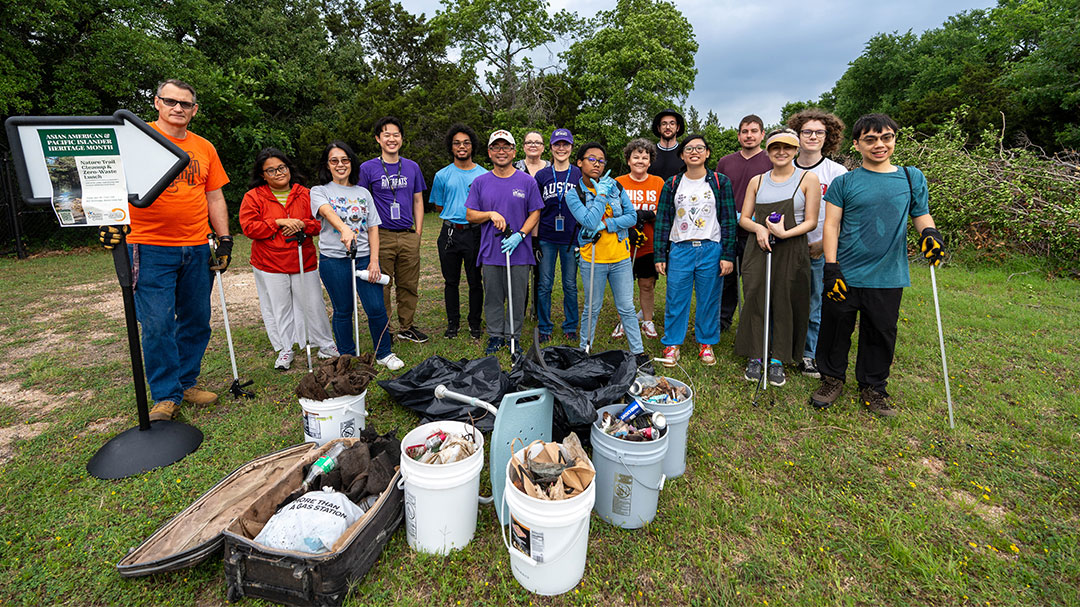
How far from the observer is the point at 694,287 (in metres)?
4.56

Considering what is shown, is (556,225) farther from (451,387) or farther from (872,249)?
(872,249)

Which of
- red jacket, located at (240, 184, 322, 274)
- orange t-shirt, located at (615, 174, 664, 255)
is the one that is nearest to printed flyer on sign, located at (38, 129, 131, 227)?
red jacket, located at (240, 184, 322, 274)

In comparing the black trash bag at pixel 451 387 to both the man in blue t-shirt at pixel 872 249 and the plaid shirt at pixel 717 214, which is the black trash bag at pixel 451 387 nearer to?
the plaid shirt at pixel 717 214

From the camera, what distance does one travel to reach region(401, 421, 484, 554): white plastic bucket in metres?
2.14

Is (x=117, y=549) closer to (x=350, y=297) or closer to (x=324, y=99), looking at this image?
(x=350, y=297)

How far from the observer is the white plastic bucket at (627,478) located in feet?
7.74

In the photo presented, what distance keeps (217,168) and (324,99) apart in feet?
65.0

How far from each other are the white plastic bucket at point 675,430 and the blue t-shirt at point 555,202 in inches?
101

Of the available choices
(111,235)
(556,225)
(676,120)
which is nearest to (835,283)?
(676,120)

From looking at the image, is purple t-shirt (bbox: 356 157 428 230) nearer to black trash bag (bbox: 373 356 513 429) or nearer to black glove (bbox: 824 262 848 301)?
black trash bag (bbox: 373 356 513 429)

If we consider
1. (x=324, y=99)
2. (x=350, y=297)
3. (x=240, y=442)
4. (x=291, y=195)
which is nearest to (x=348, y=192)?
(x=291, y=195)

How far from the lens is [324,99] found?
67.5 feet

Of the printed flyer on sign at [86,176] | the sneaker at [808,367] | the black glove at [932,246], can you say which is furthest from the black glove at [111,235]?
the sneaker at [808,367]

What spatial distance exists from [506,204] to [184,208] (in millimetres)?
2497
